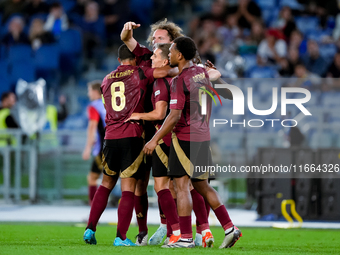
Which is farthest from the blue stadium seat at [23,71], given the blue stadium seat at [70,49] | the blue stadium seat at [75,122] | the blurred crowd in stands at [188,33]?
the blue stadium seat at [75,122]

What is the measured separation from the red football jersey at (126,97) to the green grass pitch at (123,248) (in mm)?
1130

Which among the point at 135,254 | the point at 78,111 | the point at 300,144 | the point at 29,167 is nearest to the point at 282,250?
the point at 135,254

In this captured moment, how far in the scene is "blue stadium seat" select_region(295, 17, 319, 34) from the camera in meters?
15.1

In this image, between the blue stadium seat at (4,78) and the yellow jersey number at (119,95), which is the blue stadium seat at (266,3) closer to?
the blue stadium seat at (4,78)

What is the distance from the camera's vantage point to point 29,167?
1162 cm

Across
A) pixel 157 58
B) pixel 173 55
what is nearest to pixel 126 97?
pixel 157 58

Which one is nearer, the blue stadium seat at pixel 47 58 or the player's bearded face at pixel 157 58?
the player's bearded face at pixel 157 58

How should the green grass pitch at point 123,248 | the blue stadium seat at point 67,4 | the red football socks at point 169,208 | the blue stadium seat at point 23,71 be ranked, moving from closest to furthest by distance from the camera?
the green grass pitch at point 123,248, the red football socks at point 169,208, the blue stadium seat at point 23,71, the blue stadium seat at point 67,4

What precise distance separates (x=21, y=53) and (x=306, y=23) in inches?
300

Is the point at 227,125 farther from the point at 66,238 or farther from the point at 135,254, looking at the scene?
the point at 135,254

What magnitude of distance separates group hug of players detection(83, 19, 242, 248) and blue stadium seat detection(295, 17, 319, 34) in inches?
392

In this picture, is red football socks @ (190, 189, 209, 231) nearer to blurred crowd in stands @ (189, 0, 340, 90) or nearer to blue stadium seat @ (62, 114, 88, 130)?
blurred crowd in stands @ (189, 0, 340, 90)

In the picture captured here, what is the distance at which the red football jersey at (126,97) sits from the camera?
18.6ft

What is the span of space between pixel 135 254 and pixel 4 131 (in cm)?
761
